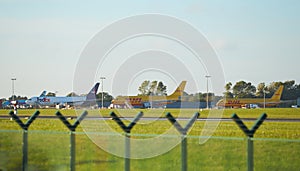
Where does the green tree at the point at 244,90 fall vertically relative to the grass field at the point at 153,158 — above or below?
above

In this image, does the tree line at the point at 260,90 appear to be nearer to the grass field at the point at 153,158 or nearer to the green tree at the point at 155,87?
the green tree at the point at 155,87

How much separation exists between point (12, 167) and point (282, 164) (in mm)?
7124

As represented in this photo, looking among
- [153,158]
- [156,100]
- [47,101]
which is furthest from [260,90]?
[153,158]

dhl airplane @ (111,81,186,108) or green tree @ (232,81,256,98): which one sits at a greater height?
green tree @ (232,81,256,98)

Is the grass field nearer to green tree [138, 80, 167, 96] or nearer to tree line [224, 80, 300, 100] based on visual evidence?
green tree [138, 80, 167, 96]

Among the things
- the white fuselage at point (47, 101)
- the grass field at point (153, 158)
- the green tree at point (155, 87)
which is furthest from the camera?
the white fuselage at point (47, 101)

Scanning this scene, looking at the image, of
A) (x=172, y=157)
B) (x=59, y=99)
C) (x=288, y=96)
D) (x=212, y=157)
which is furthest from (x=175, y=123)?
(x=288, y=96)

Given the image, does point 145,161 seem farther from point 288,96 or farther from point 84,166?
point 288,96

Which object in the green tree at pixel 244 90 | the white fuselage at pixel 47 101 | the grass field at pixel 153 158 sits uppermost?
the green tree at pixel 244 90

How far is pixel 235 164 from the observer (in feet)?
41.6

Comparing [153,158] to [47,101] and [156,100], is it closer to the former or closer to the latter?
[156,100]

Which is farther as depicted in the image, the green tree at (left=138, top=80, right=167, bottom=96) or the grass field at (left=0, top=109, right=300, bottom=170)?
the green tree at (left=138, top=80, right=167, bottom=96)

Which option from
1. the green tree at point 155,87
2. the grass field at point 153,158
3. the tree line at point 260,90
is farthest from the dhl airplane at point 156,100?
the tree line at point 260,90

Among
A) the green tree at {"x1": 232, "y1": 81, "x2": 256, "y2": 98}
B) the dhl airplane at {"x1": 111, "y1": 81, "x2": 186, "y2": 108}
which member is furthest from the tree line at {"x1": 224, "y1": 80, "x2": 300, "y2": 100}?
the dhl airplane at {"x1": 111, "y1": 81, "x2": 186, "y2": 108}
